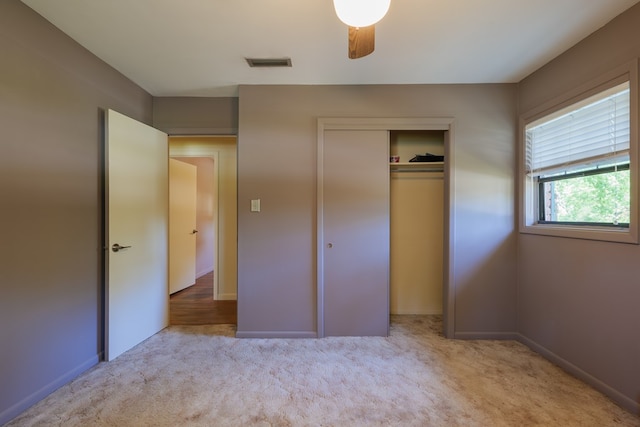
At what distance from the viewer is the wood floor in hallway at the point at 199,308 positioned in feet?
9.88

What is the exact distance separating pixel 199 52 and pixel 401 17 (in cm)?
157

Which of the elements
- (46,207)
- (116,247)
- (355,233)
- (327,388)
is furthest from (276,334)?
(46,207)

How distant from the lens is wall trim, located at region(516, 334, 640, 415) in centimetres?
161

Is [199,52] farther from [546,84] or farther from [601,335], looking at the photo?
[601,335]

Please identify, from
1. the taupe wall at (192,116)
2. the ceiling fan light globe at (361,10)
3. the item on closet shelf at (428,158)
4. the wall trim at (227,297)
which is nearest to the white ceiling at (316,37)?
the taupe wall at (192,116)

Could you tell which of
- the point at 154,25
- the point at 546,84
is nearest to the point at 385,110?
the point at 546,84

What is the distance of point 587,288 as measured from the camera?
1.89 m

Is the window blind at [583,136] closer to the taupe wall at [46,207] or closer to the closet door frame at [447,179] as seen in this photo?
the closet door frame at [447,179]

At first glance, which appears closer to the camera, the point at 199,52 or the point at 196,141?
the point at 199,52

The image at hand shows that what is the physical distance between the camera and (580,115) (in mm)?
2006

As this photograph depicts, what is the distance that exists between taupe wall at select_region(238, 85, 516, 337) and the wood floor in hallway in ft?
2.33

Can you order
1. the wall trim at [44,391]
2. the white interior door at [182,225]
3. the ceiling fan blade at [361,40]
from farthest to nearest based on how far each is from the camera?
the white interior door at [182,225], the wall trim at [44,391], the ceiling fan blade at [361,40]

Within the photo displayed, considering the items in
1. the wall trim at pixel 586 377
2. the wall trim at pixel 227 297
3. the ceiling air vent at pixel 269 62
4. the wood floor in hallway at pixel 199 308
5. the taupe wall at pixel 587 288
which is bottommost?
the wood floor in hallway at pixel 199 308

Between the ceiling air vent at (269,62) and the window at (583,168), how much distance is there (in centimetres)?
229
